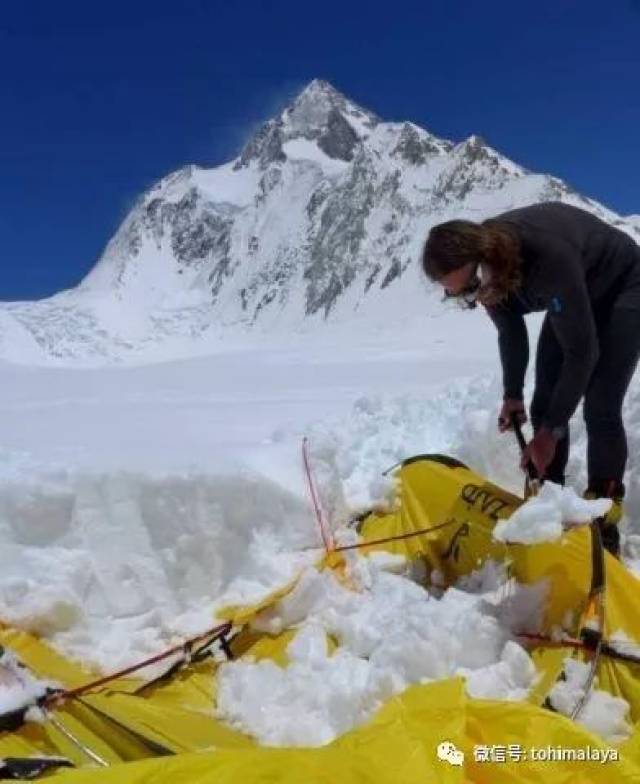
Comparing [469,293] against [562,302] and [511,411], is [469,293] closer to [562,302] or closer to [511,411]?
[562,302]

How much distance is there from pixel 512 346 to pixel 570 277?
0.75 metres

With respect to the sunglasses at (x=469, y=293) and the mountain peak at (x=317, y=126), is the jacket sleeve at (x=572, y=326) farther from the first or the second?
the mountain peak at (x=317, y=126)

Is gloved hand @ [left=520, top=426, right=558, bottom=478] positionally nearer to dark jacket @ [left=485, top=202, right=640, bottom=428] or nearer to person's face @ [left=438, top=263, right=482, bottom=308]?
dark jacket @ [left=485, top=202, right=640, bottom=428]

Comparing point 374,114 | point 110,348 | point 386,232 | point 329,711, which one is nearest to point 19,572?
point 329,711

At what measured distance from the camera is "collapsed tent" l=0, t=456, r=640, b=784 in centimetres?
162

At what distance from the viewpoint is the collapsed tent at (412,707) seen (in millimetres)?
1622

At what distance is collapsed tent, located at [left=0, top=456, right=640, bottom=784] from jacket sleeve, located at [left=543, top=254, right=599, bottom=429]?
42 cm

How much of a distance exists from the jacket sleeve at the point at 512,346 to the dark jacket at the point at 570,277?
8 cm

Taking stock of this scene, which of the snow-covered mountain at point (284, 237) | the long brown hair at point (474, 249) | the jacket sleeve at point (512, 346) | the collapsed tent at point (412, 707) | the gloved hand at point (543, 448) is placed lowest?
the collapsed tent at point (412, 707)

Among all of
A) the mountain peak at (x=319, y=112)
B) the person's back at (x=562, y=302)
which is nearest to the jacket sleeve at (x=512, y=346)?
the person's back at (x=562, y=302)

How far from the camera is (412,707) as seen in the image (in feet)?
6.15

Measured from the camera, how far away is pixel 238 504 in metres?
3.61

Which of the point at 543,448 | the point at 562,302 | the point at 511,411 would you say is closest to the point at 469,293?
the point at 562,302

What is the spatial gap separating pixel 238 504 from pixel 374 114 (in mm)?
156896
